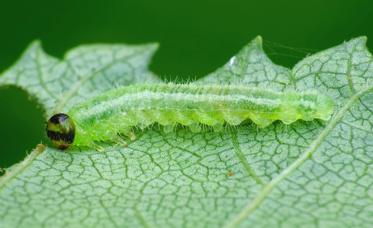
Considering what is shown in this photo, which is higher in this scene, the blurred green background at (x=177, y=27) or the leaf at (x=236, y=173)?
the blurred green background at (x=177, y=27)

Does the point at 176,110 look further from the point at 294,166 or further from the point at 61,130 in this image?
the point at 294,166

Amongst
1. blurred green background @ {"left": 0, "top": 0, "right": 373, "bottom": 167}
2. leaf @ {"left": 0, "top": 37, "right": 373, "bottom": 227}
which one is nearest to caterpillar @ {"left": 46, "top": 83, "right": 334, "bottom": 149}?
leaf @ {"left": 0, "top": 37, "right": 373, "bottom": 227}

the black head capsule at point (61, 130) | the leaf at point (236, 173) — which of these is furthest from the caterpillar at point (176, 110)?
the leaf at point (236, 173)

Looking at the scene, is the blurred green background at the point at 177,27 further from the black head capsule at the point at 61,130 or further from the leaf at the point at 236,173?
the black head capsule at the point at 61,130

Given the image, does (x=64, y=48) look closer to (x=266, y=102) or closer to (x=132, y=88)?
(x=132, y=88)

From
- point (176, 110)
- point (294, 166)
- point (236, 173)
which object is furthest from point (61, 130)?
point (294, 166)

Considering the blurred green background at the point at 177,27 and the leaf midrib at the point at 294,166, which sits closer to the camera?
the leaf midrib at the point at 294,166

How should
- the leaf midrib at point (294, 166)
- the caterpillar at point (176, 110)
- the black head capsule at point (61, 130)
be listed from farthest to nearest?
the black head capsule at point (61, 130), the caterpillar at point (176, 110), the leaf midrib at point (294, 166)
